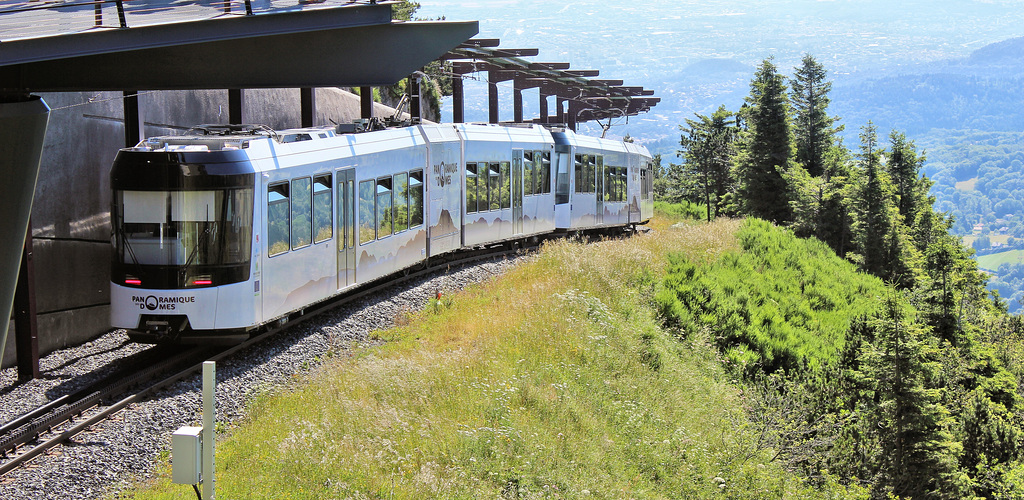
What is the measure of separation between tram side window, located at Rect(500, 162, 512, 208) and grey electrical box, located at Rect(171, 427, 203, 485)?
16063mm

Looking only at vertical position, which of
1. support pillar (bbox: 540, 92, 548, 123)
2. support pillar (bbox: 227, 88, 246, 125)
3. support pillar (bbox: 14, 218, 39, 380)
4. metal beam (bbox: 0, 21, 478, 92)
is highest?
metal beam (bbox: 0, 21, 478, 92)

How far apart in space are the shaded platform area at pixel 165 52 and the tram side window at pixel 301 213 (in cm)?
309

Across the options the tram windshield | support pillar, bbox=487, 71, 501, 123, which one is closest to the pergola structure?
support pillar, bbox=487, 71, 501, 123

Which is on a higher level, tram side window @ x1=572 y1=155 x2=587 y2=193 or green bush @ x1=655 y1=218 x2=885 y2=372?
tram side window @ x1=572 y1=155 x2=587 y2=193

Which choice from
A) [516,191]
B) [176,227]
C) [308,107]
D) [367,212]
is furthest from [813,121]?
[176,227]

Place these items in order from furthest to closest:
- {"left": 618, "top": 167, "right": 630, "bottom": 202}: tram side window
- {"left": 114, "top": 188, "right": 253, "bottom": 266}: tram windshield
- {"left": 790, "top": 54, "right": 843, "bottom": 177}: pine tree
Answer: {"left": 790, "top": 54, "right": 843, "bottom": 177}: pine tree
{"left": 618, "top": 167, "right": 630, "bottom": 202}: tram side window
{"left": 114, "top": 188, "right": 253, "bottom": 266}: tram windshield

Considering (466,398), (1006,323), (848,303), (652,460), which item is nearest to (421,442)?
(466,398)

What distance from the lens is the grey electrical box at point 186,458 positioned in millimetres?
6320

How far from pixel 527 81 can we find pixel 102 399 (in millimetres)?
32073

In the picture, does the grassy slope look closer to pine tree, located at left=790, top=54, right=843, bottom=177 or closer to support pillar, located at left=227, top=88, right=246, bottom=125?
support pillar, located at left=227, top=88, right=246, bottom=125

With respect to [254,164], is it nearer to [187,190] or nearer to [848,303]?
[187,190]

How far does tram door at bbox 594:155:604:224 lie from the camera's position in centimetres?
2761

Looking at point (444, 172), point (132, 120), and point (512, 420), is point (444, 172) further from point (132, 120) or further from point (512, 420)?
point (512, 420)

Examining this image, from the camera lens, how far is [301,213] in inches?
535
